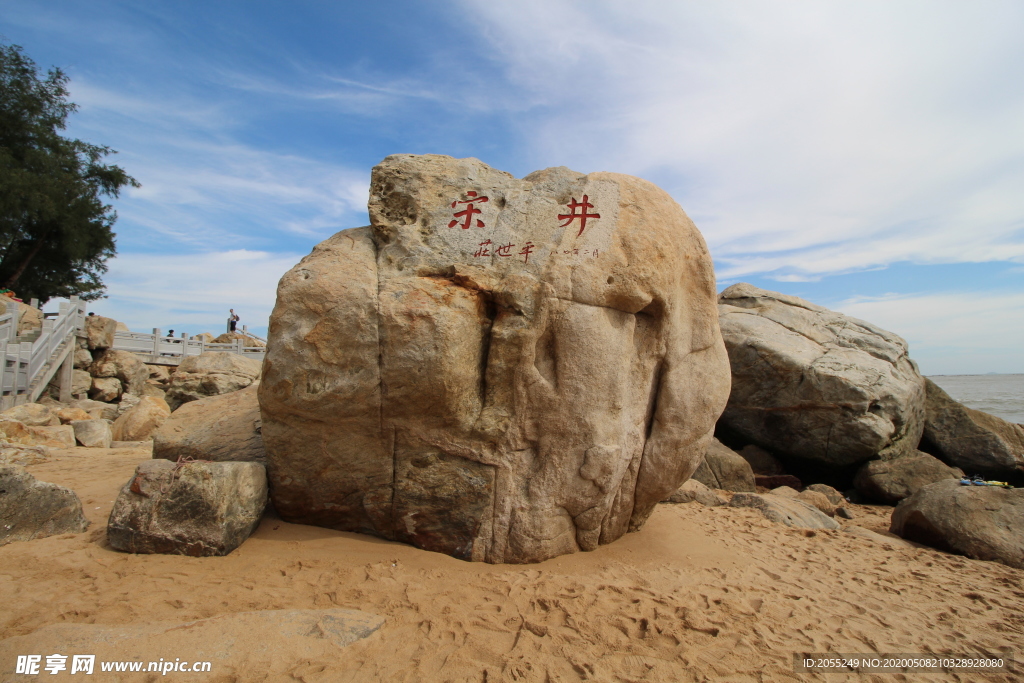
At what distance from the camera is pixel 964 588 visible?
5.00 m

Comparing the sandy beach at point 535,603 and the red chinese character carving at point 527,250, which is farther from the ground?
the red chinese character carving at point 527,250

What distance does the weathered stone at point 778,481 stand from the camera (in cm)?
941

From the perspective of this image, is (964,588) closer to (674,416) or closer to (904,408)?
(674,416)

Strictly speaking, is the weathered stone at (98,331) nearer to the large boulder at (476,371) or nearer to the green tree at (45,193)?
the green tree at (45,193)

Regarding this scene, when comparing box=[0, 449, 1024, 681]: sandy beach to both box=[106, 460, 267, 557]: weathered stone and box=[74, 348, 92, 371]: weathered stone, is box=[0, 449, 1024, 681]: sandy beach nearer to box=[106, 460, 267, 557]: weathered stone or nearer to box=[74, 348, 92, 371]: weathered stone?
box=[106, 460, 267, 557]: weathered stone

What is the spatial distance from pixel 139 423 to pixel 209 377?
2.67 m

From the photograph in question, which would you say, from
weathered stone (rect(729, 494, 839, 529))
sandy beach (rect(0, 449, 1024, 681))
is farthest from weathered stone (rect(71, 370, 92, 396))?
weathered stone (rect(729, 494, 839, 529))

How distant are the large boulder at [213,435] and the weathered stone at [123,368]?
1187 centimetres

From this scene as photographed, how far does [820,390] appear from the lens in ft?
31.1

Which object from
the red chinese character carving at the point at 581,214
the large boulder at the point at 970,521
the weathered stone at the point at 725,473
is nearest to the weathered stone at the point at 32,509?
the red chinese character carving at the point at 581,214

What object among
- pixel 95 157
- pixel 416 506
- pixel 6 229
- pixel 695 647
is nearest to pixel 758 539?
pixel 695 647

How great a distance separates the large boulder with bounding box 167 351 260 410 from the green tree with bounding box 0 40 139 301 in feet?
29.1

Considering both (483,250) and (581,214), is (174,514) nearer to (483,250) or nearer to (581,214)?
(483,250)

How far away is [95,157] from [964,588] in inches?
990
